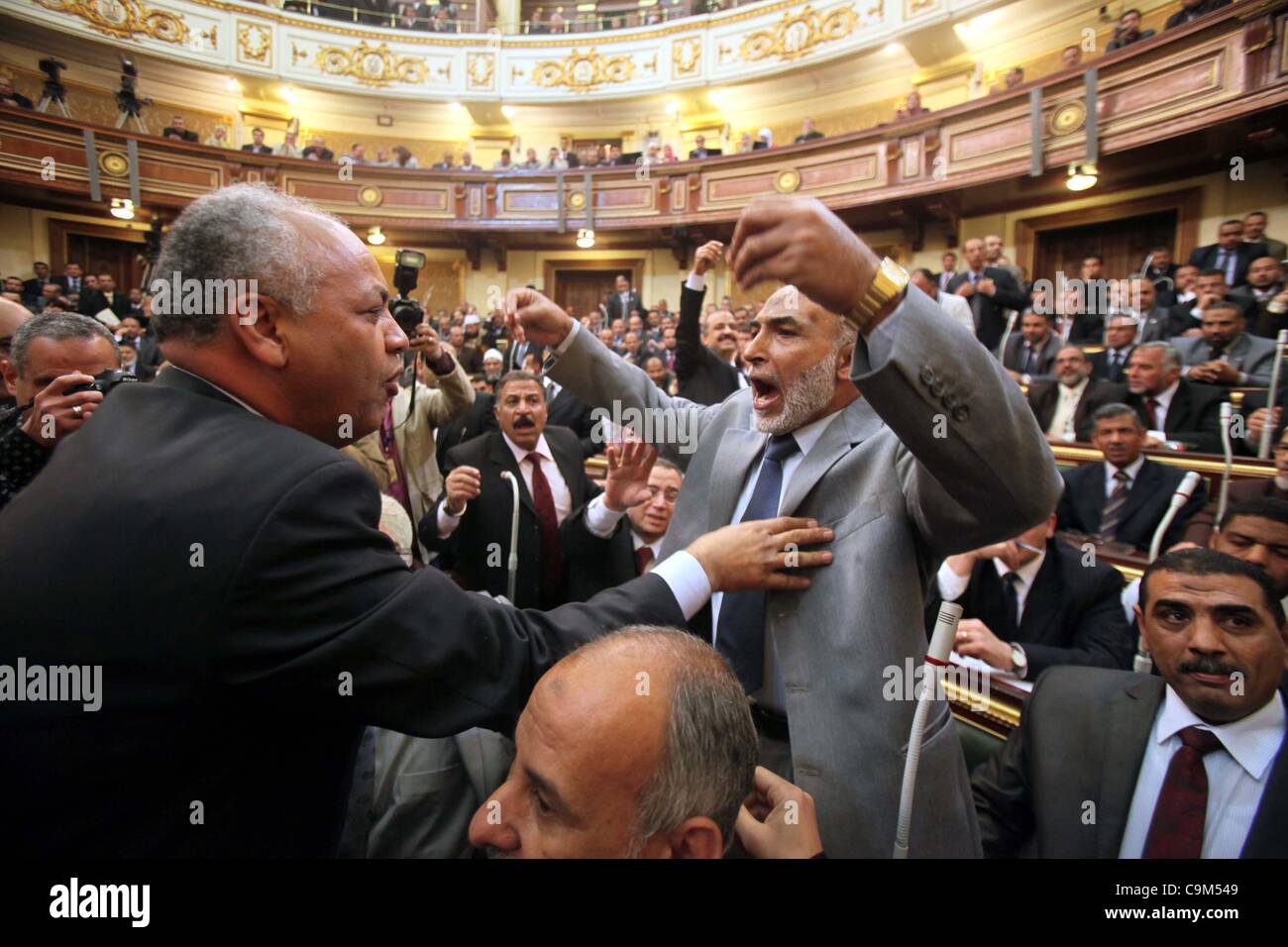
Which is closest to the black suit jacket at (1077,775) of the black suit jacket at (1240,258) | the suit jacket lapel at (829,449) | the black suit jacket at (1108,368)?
the suit jacket lapel at (829,449)

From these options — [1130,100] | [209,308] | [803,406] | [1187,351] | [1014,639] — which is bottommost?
[1014,639]

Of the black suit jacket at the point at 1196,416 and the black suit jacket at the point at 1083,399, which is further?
the black suit jacket at the point at 1083,399

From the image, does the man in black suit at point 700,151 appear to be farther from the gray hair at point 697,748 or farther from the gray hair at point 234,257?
the gray hair at point 697,748

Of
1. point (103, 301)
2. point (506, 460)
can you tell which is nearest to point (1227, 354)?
point (506, 460)

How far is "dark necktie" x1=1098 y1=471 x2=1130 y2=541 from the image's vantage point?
3.96 m

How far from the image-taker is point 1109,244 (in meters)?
11.0

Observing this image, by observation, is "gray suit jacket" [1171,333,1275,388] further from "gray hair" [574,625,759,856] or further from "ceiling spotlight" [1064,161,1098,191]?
"gray hair" [574,625,759,856]

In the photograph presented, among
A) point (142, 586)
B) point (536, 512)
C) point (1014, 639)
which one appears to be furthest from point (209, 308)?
point (1014, 639)

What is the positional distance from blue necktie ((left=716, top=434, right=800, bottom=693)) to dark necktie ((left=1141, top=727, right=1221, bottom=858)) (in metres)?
0.86

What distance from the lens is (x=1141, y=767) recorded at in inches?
62.7

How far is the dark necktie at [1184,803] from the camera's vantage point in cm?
149

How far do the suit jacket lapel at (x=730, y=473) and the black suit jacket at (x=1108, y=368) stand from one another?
5.18 meters
